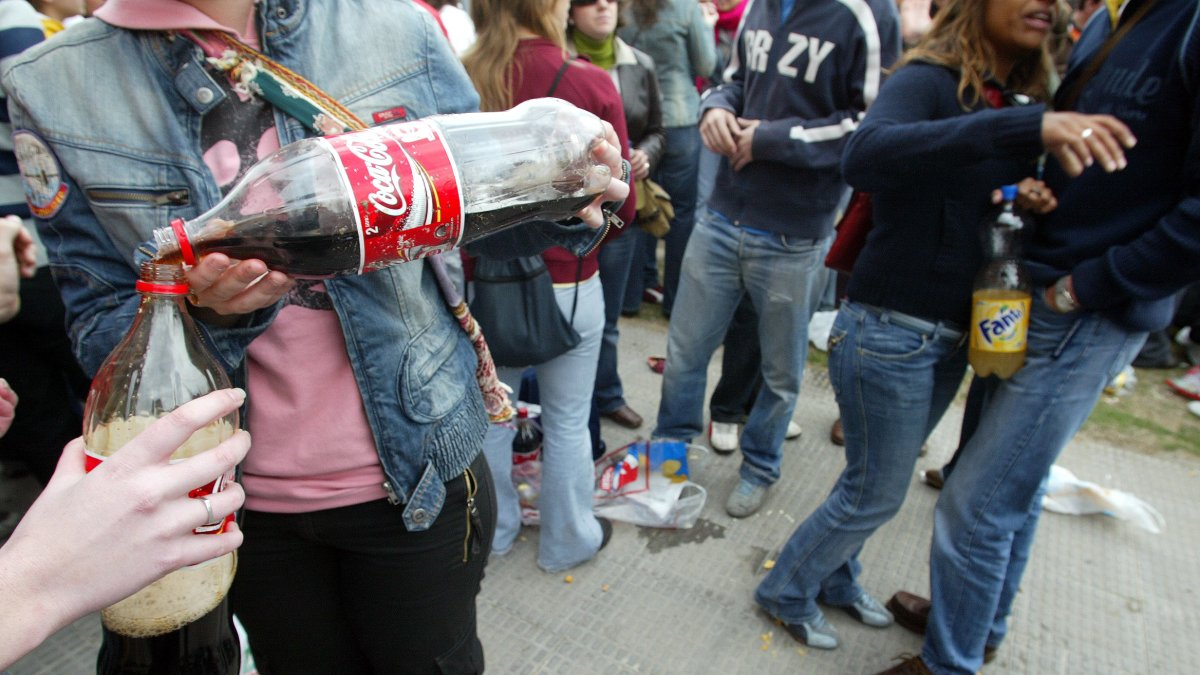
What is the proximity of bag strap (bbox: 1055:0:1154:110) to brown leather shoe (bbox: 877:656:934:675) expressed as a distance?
66.0 inches

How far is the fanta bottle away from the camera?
181 cm

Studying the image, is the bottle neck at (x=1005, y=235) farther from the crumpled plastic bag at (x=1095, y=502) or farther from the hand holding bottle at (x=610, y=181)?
the crumpled plastic bag at (x=1095, y=502)

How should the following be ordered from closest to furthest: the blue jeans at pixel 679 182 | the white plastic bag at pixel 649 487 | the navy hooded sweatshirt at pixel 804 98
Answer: the navy hooded sweatshirt at pixel 804 98 → the white plastic bag at pixel 649 487 → the blue jeans at pixel 679 182

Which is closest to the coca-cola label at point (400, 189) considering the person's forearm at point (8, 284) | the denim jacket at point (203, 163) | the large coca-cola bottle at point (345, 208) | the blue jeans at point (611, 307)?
the large coca-cola bottle at point (345, 208)

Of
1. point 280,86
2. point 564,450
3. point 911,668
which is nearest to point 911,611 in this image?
point 911,668

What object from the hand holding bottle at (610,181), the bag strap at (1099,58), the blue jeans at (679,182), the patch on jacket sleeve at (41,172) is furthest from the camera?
the blue jeans at (679,182)

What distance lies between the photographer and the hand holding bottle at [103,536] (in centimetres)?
66

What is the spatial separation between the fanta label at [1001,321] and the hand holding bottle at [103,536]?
1.79 metres

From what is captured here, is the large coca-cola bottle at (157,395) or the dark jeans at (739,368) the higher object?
the large coca-cola bottle at (157,395)

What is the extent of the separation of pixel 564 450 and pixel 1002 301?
1.49 metres

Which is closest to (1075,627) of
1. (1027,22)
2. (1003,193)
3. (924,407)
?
(924,407)

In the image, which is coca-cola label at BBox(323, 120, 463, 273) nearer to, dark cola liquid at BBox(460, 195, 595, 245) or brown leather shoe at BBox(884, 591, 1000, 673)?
dark cola liquid at BBox(460, 195, 595, 245)

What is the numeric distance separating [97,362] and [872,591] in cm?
257

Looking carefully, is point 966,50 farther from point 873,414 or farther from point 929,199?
point 873,414
